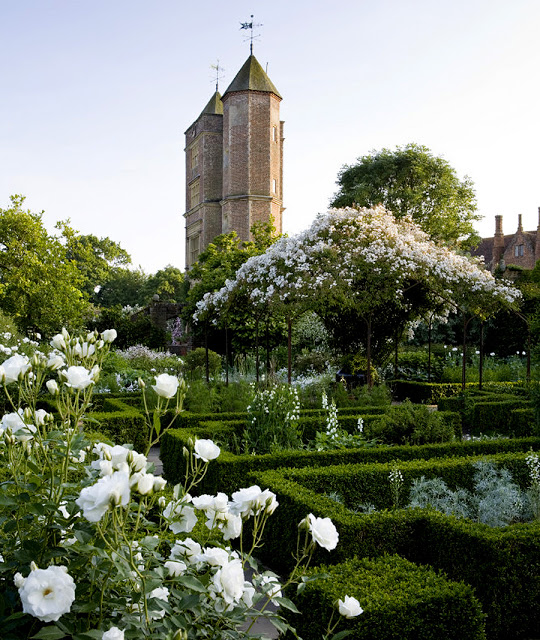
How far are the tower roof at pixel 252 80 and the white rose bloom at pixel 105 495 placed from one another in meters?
29.7

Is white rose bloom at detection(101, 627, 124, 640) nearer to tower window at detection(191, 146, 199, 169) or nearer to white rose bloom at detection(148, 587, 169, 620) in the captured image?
white rose bloom at detection(148, 587, 169, 620)

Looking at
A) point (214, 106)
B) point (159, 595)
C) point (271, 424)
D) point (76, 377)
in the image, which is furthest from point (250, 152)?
point (159, 595)

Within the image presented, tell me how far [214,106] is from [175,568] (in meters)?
34.1

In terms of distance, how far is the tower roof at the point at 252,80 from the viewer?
29266 mm

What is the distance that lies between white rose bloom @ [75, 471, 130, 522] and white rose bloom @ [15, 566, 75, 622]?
0.54 ft

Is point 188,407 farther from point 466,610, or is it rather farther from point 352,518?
point 466,610

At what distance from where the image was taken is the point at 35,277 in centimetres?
1631

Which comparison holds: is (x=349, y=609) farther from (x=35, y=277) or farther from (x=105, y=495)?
(x=35, y=277)

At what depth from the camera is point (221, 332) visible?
20.2 metres

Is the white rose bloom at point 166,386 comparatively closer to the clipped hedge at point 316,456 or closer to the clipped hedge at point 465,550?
the clipped hedge at point 465,550

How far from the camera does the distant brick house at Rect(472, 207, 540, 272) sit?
36688 millimetres

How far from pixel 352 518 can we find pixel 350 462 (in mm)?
1913

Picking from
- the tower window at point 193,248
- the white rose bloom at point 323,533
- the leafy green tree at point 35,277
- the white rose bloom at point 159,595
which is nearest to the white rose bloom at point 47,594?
the white rose bloom at point 159,595

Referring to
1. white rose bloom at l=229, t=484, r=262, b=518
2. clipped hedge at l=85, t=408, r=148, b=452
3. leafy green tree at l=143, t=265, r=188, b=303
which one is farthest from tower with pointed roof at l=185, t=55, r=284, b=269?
white rose bloom at l=229, t=484, r=262, b=518
